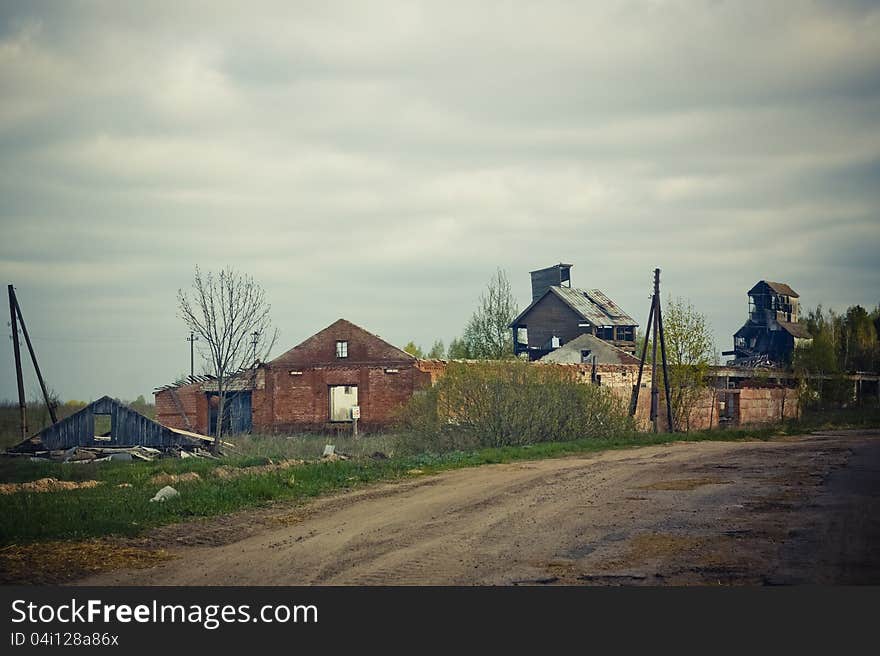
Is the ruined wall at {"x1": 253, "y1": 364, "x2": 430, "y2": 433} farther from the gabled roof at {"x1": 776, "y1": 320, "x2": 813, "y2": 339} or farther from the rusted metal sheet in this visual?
the gabled roof at {"x1": 776, "y1": 320, "x2": 813, "y2": 339}

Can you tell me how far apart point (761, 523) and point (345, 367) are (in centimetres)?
3681

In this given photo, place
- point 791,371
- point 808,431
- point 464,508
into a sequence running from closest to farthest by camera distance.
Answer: point 464,508
point 808,431
point 791,371

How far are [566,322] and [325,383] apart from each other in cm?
2538

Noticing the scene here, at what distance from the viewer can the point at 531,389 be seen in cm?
2694

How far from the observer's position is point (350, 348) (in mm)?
47406

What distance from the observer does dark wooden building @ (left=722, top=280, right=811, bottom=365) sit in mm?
81125

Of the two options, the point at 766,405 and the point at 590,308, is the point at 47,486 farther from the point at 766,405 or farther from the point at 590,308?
the point at 590,308

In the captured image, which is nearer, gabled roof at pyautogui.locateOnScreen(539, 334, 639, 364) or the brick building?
the brick building

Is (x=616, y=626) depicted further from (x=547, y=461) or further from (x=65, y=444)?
(x=65, y=444)

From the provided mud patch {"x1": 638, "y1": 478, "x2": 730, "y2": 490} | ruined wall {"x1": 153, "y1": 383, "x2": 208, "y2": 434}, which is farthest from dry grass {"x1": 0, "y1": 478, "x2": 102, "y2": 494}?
ruined wall {"x1": 153, "y1": 383, "x2": 208, "y2": 434}

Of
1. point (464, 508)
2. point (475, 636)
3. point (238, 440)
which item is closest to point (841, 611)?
point (475, 636)

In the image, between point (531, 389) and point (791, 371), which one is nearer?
point (531, 389)

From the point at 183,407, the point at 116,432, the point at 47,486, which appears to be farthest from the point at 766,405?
the point at 47,486

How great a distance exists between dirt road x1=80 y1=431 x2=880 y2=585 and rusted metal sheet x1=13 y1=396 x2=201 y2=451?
72.3 ft
